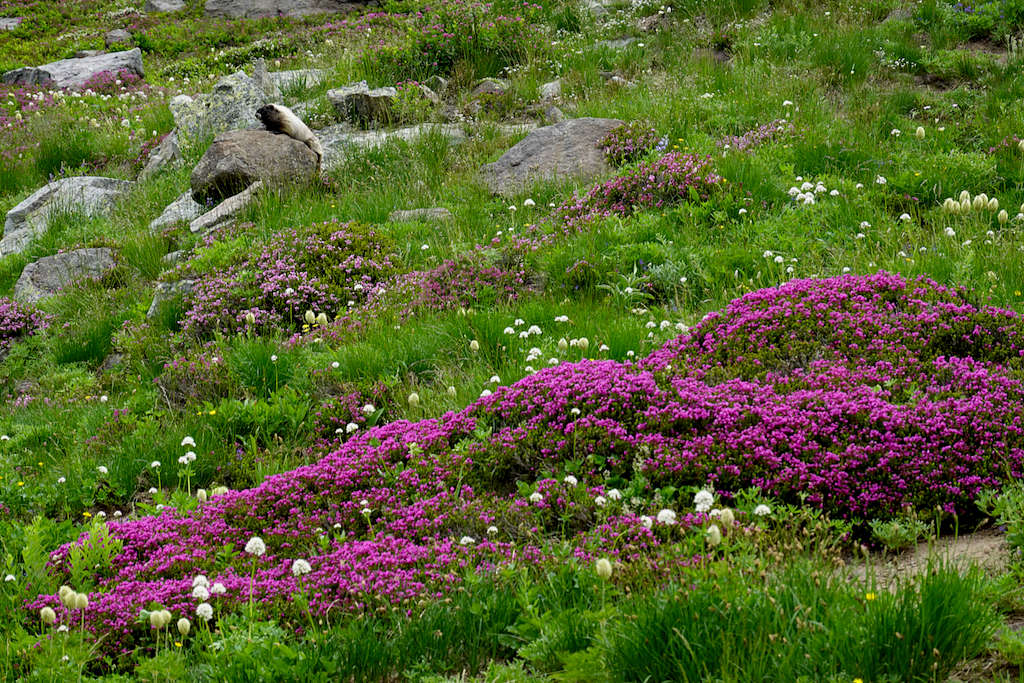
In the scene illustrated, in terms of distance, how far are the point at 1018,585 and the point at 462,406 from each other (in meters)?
3.65

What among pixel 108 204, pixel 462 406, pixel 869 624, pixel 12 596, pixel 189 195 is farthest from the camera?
pixel 108 204

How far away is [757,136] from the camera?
10133 millimetres

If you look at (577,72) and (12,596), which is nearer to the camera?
(12,596)

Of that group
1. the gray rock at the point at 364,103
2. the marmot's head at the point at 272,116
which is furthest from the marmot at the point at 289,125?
the gray rock at the point at 364,103

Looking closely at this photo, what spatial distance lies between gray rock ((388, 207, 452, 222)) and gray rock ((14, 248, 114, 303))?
13.7 ft

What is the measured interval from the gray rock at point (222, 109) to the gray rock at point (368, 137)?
171 cm

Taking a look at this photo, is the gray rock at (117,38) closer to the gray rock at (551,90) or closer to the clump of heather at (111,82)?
the clump of heather at (111,82)

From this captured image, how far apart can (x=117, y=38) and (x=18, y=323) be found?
66.1 feet

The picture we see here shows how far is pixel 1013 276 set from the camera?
639cm

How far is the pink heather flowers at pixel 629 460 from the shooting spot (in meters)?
4.41

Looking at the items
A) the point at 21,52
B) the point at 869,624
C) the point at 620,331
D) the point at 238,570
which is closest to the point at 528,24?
the point at 620,331

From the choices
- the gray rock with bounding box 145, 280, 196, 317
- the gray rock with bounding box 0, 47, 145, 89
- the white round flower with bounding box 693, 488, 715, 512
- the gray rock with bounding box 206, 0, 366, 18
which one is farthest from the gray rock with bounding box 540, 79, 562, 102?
the gray rock with bounding box 206, 0, 366, 18

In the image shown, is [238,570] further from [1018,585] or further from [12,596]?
[1018,585]

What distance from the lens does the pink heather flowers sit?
4.41 meters
